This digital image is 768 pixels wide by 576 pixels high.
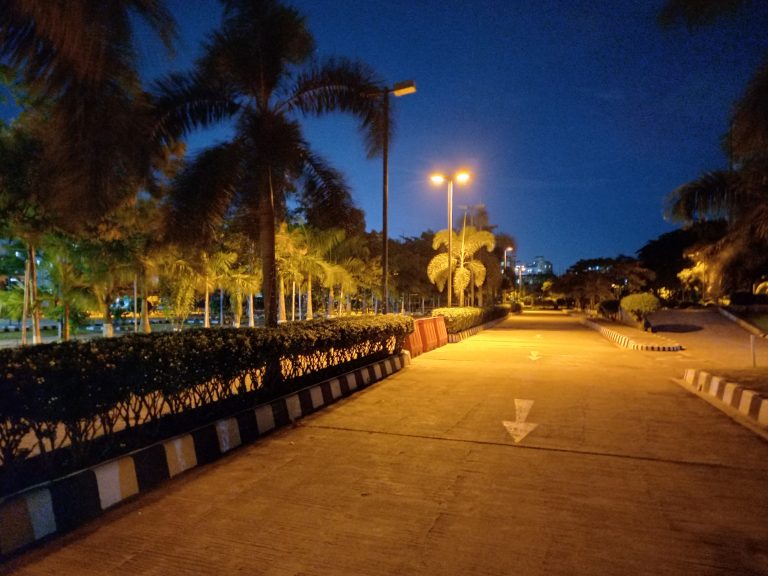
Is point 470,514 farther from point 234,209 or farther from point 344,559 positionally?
point 234,209

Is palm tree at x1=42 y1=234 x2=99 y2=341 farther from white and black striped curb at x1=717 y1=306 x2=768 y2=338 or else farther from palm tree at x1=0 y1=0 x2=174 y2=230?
white and black striped curb at x1=717 y1=306 x2=768 y2=338

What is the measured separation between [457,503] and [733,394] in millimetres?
6809

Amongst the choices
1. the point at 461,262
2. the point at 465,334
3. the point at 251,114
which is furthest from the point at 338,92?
the point at 461,262

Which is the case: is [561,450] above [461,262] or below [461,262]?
below

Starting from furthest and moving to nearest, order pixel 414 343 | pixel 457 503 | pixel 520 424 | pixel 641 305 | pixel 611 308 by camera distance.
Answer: pixel 611 308
pixel 641 305
pixel 414 343
pixel 520 424
pixel 457 503

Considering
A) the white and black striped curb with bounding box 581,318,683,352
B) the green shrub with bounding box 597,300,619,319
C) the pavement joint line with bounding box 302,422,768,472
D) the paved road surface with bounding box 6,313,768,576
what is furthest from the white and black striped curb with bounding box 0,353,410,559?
the green shrub with bounding box 597,300,619,319

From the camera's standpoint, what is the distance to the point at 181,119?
10.6m

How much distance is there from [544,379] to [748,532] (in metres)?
8.10

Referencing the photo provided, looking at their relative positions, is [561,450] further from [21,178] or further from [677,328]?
[677,328]

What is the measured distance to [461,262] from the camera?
34.5 meters

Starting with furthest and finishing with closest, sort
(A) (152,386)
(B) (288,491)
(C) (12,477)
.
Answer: (A) (152,386), (B) (288,491), (C) (12,477)

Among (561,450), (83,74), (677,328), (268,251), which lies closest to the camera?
(83,74)

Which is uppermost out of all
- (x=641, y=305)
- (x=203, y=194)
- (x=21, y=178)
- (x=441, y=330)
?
(x=21, y=178)

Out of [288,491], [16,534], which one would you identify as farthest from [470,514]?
[16,534]
